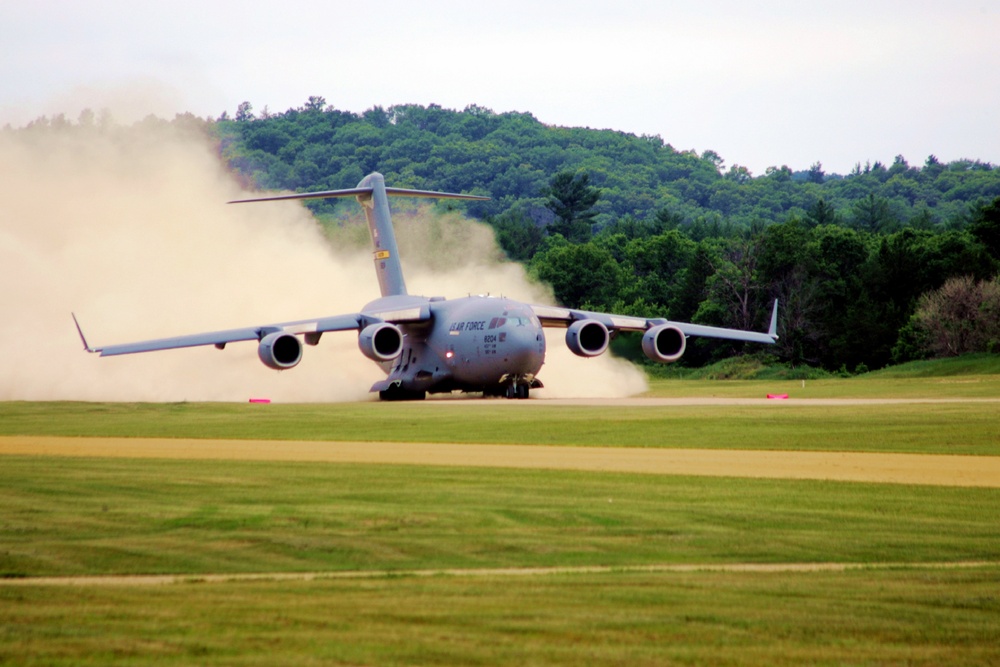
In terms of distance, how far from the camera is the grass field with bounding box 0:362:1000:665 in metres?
9.09

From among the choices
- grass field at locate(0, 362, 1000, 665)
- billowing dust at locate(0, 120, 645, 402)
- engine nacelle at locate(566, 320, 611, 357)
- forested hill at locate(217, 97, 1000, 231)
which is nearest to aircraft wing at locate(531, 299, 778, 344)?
engine nacelle at locate(566, 320, 611, 357)

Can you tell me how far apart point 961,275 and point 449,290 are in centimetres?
2653

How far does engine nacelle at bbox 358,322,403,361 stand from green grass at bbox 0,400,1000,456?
4197 millimetres

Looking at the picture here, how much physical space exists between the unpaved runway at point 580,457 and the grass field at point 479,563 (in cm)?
117

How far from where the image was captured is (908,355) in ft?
213

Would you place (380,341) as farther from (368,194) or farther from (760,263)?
(760,263)

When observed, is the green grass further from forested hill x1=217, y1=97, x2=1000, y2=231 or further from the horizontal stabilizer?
forested hill x1=217, y1=97, x2=1000, y2=231

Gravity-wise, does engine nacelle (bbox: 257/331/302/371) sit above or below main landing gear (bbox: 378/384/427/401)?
above

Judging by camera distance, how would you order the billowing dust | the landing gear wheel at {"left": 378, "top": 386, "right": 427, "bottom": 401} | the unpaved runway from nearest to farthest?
the unpaved runway
the landing gear wheel at {"left": 378, "top": 386, "right": 427, "bottom": 401}
the billowing dust

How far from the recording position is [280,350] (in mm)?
40812

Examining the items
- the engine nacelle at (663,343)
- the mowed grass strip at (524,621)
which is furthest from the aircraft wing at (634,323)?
the mowed grass strip at (524,621)

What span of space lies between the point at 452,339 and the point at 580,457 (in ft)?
64.2

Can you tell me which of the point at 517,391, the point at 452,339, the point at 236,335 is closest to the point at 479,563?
the point at 452,339

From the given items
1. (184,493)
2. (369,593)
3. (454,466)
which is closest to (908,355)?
(454,466)
